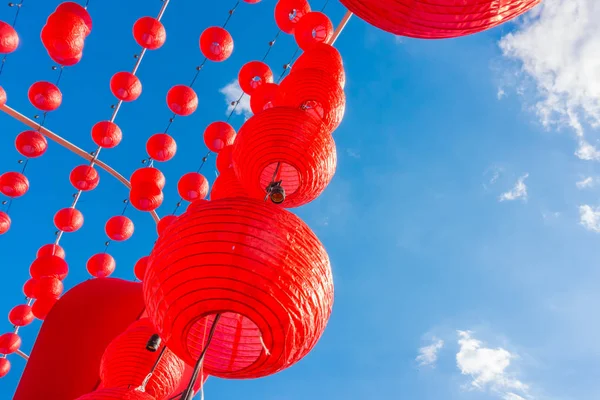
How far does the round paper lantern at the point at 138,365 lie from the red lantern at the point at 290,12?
240cm

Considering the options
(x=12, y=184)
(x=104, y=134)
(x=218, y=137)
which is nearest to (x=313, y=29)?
(x=218, y=137)

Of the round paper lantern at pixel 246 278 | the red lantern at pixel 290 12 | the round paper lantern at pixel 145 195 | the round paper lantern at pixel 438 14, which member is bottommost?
the round paper lantern at pixel 246 278

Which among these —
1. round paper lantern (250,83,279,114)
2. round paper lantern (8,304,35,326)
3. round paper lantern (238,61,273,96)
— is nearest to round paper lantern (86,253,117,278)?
round paper lantern (8,304,35,326)

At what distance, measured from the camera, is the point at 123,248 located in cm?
970

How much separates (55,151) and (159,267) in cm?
873

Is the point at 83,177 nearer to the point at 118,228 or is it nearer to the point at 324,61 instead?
the point at 118,228

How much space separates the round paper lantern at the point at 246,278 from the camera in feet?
3.88

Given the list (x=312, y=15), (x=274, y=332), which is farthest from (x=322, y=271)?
(x=312, y=15)

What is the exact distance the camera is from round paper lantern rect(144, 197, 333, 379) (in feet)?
3.88

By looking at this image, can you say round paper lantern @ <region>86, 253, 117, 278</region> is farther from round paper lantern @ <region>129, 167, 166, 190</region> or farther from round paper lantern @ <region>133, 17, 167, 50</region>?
round paper lantern @ <region>133, 17, 167, 50</region>

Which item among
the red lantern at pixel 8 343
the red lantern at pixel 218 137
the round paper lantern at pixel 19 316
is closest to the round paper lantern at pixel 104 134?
the red lantern at pixel 218 137

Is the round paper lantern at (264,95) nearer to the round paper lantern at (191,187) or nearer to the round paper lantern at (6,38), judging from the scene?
the round paper lantern at (191,187)

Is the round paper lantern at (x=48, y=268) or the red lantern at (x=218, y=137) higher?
the red lantern at (x=218, y=137)

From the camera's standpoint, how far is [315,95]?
2.54 m
